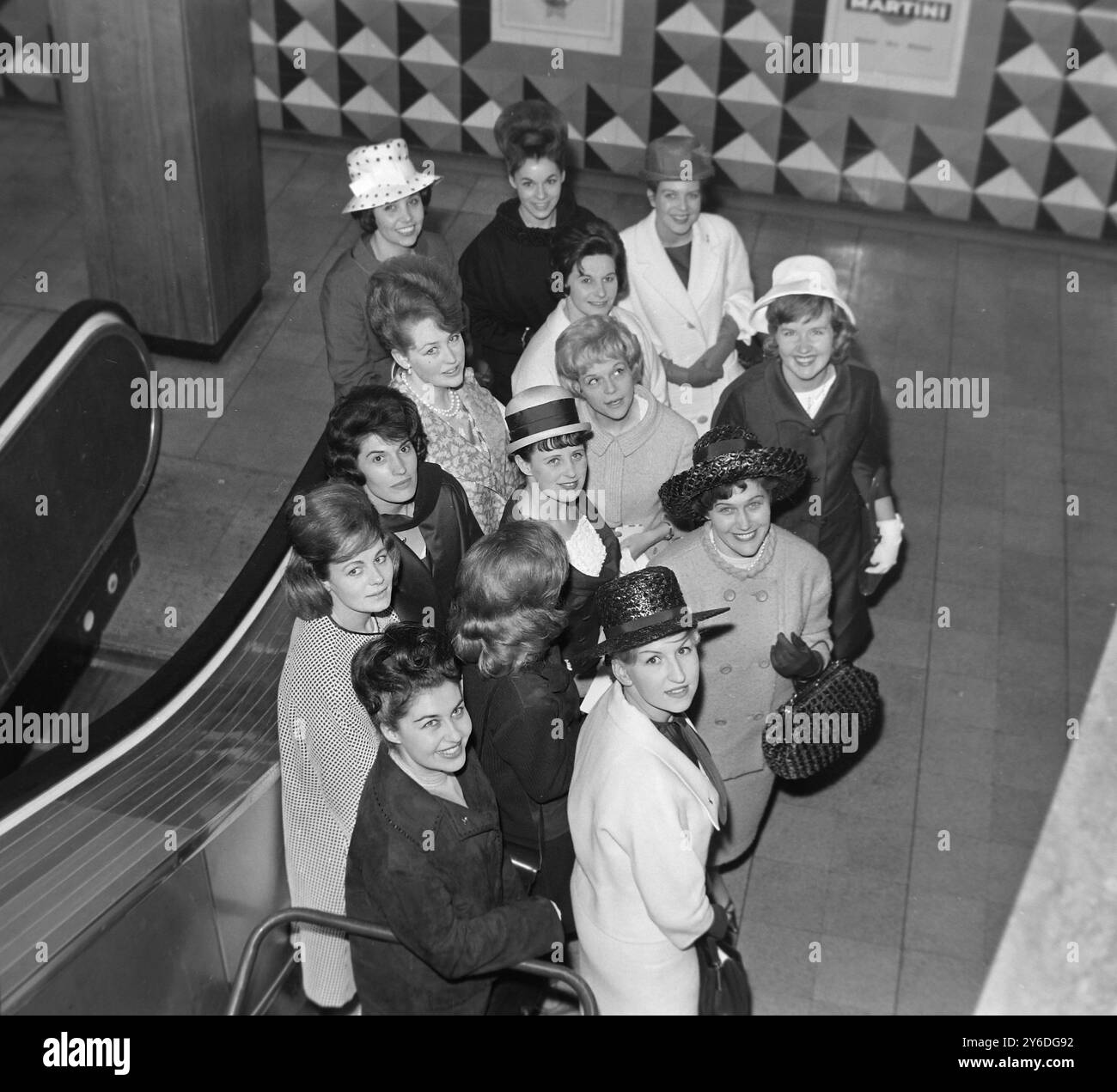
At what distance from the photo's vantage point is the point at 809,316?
4398 millimetres

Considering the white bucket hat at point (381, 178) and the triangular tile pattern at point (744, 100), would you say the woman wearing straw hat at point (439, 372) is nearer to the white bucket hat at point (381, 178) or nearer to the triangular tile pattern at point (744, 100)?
the white bucket hat at point (381, 178)

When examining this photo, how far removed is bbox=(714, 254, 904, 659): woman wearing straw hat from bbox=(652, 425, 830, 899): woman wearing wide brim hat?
0.40m

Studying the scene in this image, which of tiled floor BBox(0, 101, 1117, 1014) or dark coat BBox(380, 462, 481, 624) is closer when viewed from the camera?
dark coat BBox(380, 462, 481, 624)

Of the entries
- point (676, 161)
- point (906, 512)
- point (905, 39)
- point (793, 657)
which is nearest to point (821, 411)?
point (793, 657)

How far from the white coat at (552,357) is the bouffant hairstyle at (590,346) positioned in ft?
0.73

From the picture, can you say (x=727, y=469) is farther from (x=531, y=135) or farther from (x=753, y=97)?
(x=753, y=97)

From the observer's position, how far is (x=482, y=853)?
335 centimetres

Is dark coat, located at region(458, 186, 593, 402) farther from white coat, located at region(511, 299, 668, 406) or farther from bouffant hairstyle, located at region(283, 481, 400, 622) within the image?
bouffant hairstyle, located at region(283, 481, 400, 622)

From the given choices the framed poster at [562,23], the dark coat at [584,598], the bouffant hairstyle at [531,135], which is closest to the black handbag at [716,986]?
the dark coat at [584,598]

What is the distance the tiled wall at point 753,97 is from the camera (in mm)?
7902

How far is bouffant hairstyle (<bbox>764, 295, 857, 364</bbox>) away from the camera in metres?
4.39

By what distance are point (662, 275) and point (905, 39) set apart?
355 cm

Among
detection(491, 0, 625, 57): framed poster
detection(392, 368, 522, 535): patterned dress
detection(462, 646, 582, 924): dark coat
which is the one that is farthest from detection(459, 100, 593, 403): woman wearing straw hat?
detection(491, 0, 625, 57): framed poster

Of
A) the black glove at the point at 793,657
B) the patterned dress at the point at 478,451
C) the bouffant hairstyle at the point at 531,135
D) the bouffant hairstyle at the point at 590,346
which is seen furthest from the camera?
the bouffant hairstyle at the point at 531,135
